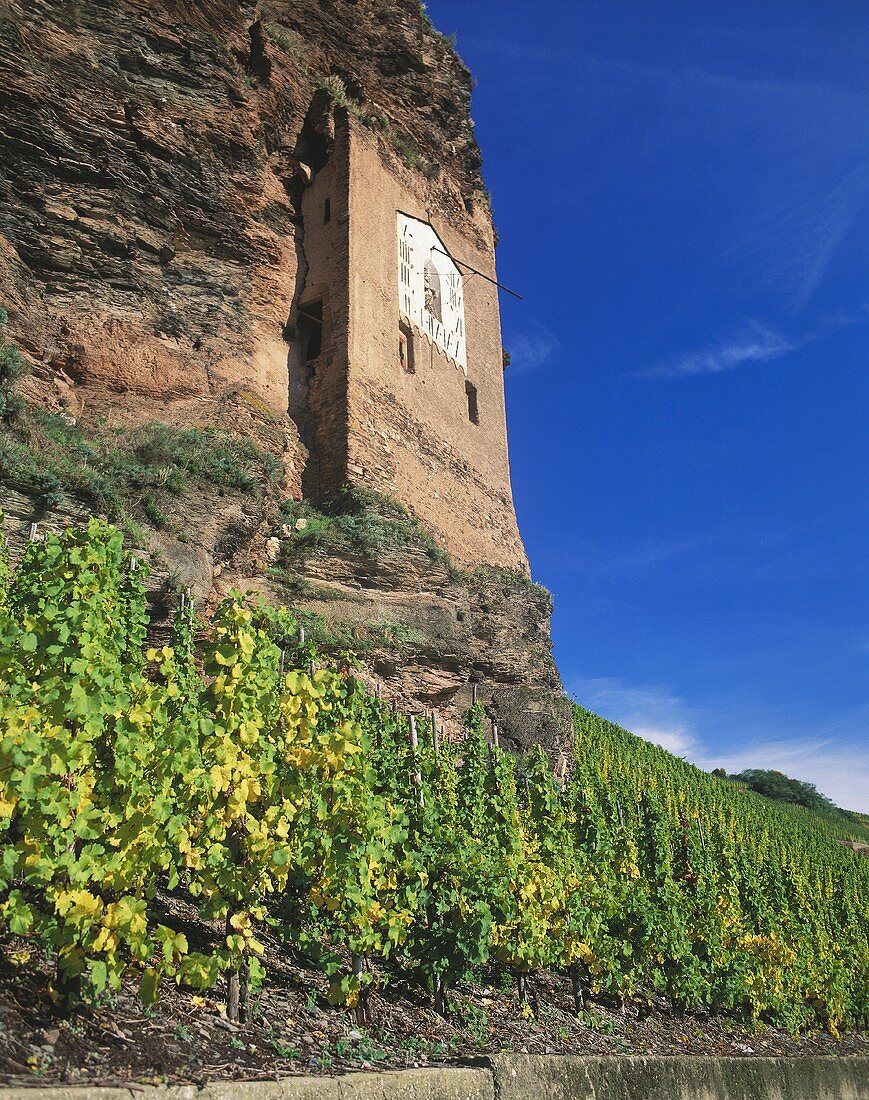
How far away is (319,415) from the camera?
15297 millimetres

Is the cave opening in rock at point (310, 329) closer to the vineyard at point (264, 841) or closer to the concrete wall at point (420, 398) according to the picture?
the concrete wall at point (420, 398)

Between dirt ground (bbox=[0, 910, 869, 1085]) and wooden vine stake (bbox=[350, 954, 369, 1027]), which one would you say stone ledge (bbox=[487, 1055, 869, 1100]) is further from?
wooden vine stake (bbox=[350, 954, 369, 1027])

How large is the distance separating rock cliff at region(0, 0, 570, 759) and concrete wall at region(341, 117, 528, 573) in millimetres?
1192

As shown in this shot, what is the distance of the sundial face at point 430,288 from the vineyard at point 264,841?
10.6m

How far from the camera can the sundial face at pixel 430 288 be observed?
18.2m

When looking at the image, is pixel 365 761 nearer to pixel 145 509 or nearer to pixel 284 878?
pixel 284 878

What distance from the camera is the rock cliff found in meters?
12.5

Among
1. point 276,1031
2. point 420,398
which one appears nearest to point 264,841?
point 276,1031

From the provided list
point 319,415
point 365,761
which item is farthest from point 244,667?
point 319,415

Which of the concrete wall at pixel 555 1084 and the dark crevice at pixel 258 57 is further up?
the dark crevice at pixel 258 57

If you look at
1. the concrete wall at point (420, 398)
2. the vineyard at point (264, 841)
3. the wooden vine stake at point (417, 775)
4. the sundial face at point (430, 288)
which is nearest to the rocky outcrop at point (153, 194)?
the concrete wall at point (420, 398)

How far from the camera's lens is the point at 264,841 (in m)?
4.59

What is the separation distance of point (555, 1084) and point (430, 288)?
55.0 ft

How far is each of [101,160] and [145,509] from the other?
21.8ft
